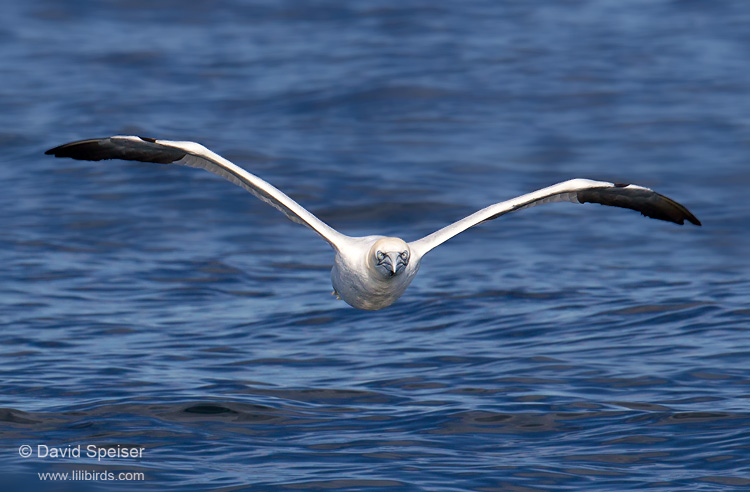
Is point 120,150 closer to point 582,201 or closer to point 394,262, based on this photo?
point 394,262

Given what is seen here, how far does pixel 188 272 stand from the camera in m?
19.6

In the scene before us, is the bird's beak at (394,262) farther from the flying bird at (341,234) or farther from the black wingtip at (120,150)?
the black wingtip at (120,150)

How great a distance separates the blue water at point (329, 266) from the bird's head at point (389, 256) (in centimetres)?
215

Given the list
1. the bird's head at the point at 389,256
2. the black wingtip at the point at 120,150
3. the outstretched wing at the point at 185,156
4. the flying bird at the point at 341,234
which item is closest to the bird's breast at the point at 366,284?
the flying bird at the point at 341,234

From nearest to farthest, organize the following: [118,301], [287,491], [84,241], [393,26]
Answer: [287,491] < [118,301] < [84,241] < [393,26]

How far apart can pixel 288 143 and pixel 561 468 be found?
15901mm

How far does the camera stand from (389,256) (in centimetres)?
1133

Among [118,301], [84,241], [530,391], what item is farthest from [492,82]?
[530,391]

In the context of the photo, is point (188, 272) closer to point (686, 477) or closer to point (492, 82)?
point (686, 477)

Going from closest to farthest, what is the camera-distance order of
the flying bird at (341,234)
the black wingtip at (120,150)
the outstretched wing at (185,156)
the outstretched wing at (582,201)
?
the flying bird at (341,234) → the outstretched wing at (185,156) → the black wingtip at (120,150) → the outstretched wing at (582,201)

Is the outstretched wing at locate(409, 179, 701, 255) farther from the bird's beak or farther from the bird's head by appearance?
the bird's beak

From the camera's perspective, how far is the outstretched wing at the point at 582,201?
12273 mm

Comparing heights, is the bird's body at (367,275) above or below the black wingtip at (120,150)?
below

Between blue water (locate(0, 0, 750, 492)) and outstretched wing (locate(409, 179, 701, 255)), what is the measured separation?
217 cm
